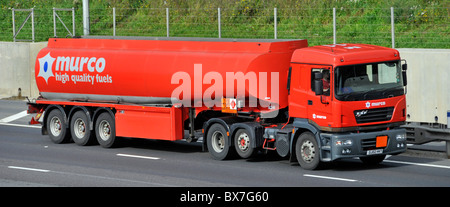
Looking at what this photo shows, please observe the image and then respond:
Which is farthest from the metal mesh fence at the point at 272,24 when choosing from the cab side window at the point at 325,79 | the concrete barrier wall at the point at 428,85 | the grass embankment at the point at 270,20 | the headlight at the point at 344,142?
the headlight at the point at 344,142

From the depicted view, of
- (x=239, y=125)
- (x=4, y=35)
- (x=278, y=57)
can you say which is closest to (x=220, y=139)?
(x=239, y=125)

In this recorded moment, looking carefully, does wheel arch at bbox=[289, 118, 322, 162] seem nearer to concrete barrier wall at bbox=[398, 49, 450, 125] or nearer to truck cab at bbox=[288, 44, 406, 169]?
truck cab at bbox=[288, 44, 406, 169]

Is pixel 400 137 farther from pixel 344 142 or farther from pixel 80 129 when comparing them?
pixel 80 129

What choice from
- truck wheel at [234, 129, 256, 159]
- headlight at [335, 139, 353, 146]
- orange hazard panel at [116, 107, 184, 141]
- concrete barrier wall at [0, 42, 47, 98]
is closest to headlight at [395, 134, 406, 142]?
headlight at [335, 139, 353, 146]

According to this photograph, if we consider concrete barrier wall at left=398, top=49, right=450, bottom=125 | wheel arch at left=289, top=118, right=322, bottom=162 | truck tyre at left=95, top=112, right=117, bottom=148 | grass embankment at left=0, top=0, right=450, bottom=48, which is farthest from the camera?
grass embankment at left=0, top=0, right=450, bottom=48

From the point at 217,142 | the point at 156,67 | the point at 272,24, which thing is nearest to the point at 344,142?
the point at 217,142

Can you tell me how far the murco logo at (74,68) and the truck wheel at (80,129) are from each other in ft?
3.06

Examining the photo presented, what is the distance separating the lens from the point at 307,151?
58.2 feet

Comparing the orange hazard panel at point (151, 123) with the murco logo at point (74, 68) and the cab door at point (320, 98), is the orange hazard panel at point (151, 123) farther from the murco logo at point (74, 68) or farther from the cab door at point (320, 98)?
the cab door at point (320, 98)

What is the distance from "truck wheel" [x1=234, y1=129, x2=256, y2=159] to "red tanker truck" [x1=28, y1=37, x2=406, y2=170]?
0.02 meters

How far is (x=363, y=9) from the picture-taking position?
103 feet

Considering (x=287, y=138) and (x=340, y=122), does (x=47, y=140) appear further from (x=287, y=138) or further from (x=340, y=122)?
(x=340, y=122)

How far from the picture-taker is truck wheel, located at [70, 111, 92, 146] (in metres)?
22.2

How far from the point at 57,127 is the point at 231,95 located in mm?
6185
